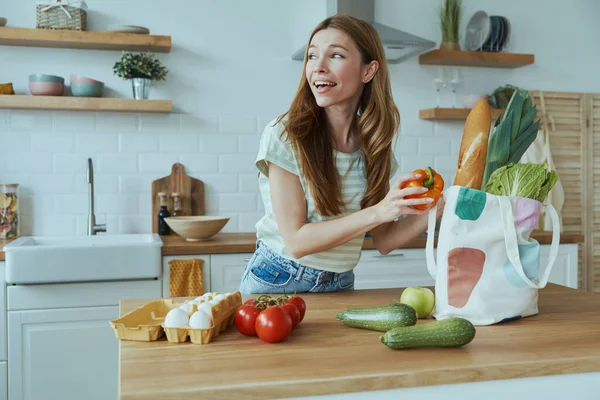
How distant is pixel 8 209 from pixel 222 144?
1.18 metres

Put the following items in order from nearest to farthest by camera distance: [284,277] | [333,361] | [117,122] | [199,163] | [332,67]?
[333,361] < [332,67] < [284,277] < [117,122] < [199,163]

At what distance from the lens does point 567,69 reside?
425cm

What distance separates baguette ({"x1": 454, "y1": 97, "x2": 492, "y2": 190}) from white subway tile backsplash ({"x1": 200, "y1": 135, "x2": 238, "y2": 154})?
2.27m

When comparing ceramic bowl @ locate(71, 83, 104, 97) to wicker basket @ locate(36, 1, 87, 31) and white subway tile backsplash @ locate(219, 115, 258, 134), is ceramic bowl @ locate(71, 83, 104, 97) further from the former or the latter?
white subway tile backsplash @ locate(219, 115, 258, 134)

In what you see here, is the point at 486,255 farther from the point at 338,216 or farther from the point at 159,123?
the point at 159,123

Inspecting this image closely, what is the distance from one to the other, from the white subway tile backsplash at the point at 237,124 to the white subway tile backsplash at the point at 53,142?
2.68 feet

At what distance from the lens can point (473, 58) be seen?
12.8ft

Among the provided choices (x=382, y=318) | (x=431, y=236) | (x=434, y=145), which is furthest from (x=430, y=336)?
(x=434, y=145)

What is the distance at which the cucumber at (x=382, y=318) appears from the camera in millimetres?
1453

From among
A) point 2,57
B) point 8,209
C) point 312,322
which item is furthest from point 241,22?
point 312,322

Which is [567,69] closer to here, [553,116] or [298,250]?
[553,116]

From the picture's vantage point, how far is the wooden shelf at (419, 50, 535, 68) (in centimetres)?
387

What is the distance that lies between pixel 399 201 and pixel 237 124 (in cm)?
232

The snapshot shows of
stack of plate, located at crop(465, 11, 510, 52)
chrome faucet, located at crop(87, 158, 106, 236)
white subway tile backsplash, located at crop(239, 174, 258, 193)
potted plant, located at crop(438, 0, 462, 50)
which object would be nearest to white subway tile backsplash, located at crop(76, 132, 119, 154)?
chrome faucet, located at crop(87, 158, 106, 236)
